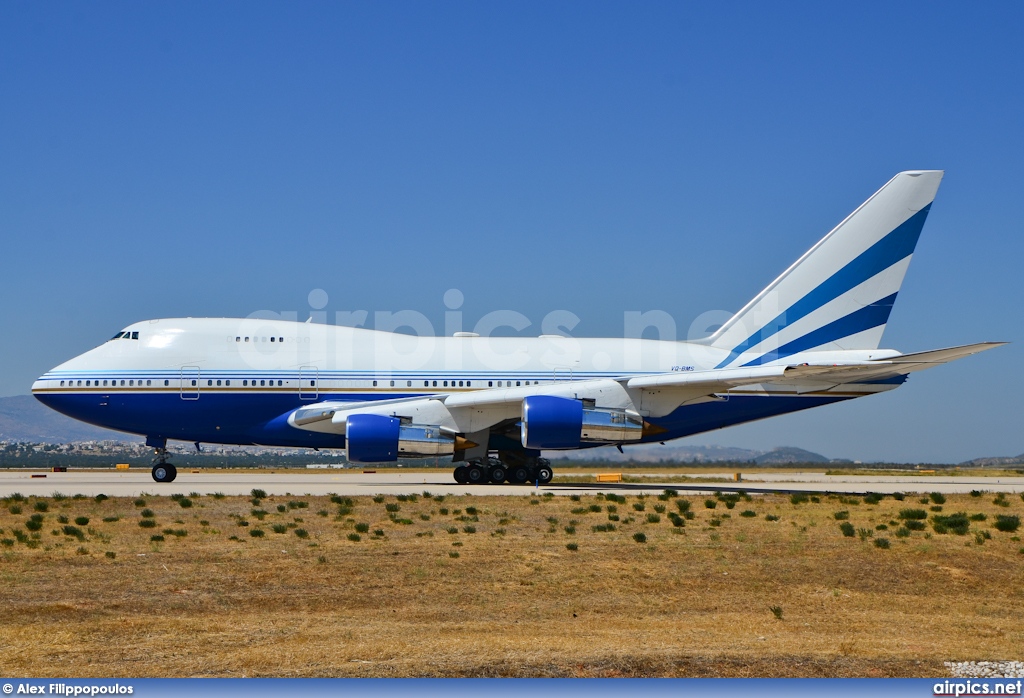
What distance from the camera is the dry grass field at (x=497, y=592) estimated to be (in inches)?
379

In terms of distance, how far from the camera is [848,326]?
33250 mm

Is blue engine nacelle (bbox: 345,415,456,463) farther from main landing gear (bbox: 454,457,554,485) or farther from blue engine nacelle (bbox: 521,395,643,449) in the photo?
blue engine nacelle (bbox: 521,395,643,449)

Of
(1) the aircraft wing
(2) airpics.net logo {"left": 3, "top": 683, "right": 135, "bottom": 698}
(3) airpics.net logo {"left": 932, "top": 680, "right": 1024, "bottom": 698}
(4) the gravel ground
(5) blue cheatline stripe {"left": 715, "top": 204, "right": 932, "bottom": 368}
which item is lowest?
(4) the gravel ground

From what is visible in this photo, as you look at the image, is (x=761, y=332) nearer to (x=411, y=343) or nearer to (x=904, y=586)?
(x=411, y=343)

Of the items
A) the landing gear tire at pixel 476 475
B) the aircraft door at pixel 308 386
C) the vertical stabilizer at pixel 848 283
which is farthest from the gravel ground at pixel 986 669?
the aircraft door at pixel 308 386

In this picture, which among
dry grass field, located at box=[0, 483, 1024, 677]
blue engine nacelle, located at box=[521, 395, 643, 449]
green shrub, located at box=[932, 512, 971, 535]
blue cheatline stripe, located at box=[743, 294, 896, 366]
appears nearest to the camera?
dry grass field, located at box=[0, 483, 1024, 677]

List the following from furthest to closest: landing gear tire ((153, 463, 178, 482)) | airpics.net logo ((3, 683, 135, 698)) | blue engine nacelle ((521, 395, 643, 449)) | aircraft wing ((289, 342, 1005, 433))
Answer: landing gear tire ((153, 463, 178, 482)) → aircraft wing ((289, 342, 1005, 433)) → blue engine nacelle ((521, 395, 643, 449)) → airpics.net logo ((3, 683, 135, 698))

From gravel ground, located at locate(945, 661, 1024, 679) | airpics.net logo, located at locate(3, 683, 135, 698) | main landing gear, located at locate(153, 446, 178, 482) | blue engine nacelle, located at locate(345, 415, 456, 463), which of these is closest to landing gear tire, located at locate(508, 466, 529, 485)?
blue engine nacelle, located at locate(345, 415, 456, 463)

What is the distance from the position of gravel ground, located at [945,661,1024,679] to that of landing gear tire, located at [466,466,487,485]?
2409cm

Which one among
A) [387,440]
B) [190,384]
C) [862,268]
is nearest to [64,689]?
[387,440]

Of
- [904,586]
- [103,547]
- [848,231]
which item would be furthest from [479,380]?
[904,586]

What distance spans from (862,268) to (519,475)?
524 inches

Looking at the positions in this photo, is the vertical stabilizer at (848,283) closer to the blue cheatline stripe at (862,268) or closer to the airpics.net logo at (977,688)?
the blue cheatline stripe at (862,268)

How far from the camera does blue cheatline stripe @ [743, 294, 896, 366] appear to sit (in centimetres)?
3316
